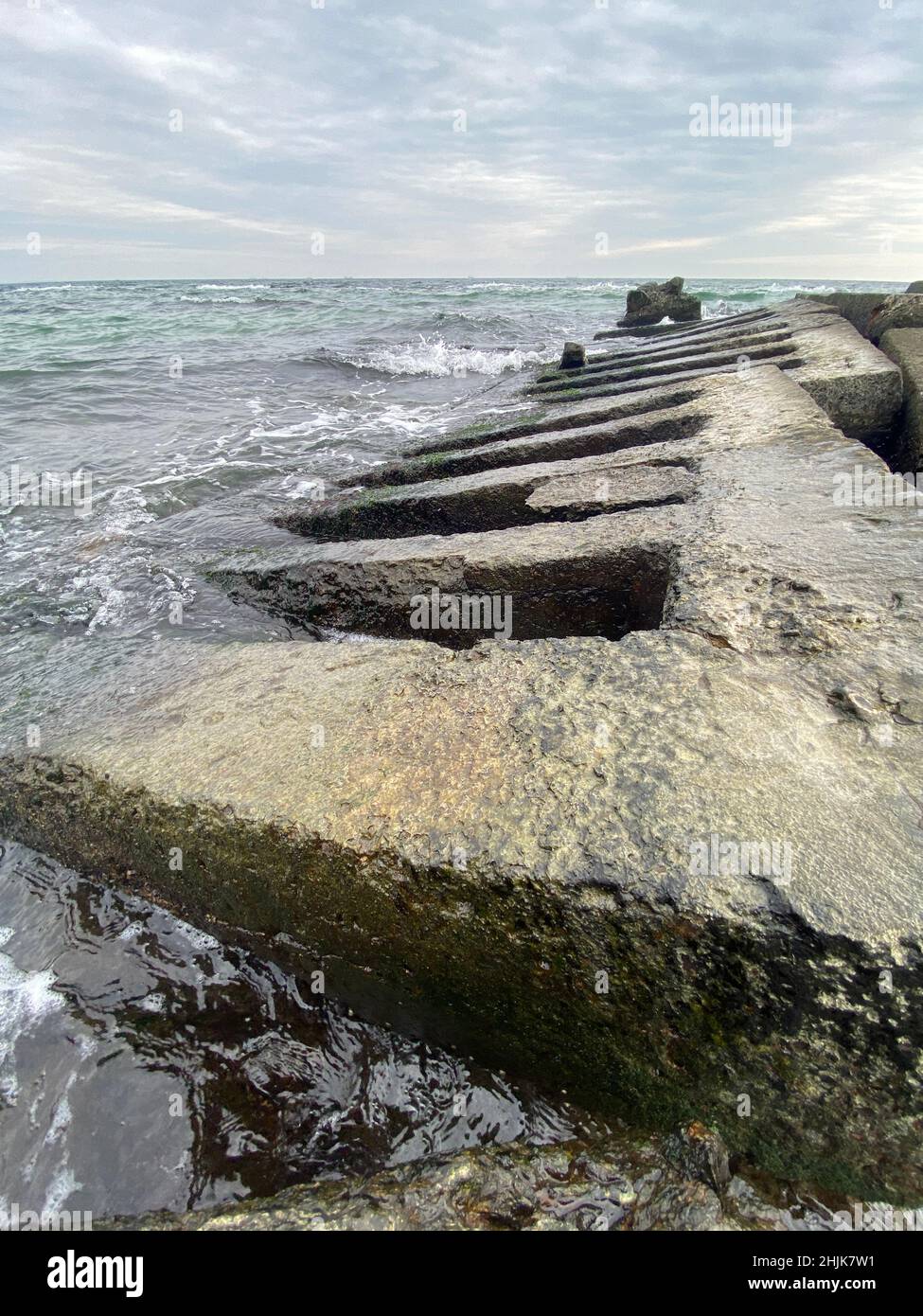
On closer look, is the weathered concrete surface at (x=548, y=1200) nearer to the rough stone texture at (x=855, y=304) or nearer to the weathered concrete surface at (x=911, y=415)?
the weathered concrete surface at (x=911, y=415)

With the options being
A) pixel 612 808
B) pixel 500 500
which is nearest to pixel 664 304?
pixel 500 500

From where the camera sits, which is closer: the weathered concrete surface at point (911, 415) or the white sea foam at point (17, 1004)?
the white sea foam at point (17, 1004)

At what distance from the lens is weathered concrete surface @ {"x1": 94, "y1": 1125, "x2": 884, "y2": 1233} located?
4.00 feet

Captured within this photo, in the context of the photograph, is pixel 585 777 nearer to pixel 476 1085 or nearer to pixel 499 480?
Answer: pixel 476 1085

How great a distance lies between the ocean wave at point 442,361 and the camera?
43.9 ft

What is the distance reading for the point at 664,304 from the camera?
16266 millimetres

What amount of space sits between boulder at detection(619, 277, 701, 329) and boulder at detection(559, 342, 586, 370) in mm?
8396

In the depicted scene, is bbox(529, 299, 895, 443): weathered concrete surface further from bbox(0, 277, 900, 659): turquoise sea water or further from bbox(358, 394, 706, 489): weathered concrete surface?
bbox(0, 277, 900, 659): turquoise sea water

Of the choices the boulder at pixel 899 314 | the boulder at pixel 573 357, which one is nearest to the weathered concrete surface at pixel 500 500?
the boulder at pixel 899 314

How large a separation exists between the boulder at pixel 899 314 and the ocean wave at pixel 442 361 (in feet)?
25.6

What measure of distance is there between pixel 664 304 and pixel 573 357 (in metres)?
8.76

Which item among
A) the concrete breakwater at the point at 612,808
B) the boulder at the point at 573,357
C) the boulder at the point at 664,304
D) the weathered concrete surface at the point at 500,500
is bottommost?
the concrete breakwater at the point at 612,808
